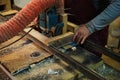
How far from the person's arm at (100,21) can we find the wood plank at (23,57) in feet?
1.00

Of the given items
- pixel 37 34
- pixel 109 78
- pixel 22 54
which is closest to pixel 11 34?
pixel 22 54

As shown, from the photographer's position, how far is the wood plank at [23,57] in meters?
1.57

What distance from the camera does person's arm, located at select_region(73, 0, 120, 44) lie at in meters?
1.46

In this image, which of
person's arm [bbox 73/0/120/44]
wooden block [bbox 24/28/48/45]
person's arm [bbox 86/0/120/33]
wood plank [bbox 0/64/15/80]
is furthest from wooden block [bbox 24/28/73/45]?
wood plank [bbox 0/64/15/80]

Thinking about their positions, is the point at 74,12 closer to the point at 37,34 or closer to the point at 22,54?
the point at 37,34

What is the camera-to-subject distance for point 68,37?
5.99ft

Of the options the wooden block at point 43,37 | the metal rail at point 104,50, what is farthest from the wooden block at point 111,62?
the wooden block at point 43,37

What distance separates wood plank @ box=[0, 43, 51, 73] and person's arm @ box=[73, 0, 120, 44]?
30 centimetres

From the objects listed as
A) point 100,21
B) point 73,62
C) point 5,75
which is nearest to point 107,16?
point 100,21

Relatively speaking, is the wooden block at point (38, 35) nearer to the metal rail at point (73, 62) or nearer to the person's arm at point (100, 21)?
the metal rail at point (73, 62)

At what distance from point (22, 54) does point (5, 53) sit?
155mm

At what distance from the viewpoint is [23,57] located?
1678mm

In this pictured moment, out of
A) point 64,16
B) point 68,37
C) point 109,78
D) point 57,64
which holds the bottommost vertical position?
point 109,78

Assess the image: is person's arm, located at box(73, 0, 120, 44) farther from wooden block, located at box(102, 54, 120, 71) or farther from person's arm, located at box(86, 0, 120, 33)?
wooden block, located at box(102, 54, 120, 71)
